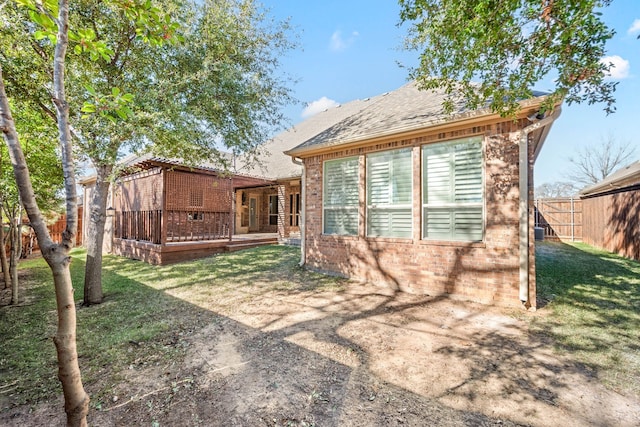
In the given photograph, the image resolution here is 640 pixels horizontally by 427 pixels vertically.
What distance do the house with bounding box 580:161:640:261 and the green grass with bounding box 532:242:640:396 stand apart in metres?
1.97

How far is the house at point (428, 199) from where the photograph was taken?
4.79m

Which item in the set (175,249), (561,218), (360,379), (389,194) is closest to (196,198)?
Result: (175,249)

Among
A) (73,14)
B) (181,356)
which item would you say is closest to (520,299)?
→ (181,356)

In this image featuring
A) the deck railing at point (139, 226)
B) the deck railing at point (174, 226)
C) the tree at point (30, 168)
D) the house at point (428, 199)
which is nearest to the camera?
the house at point (428, 199)

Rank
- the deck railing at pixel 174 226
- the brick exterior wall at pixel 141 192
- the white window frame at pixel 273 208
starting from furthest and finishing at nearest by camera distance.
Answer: the white window frame at pixel 273 208, the deck railing at pixel 174 226, the brick exterior wall at pixel 141 192

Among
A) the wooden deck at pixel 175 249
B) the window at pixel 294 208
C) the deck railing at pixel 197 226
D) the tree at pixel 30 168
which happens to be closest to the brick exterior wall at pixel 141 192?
the deck railing at pixel 197 226

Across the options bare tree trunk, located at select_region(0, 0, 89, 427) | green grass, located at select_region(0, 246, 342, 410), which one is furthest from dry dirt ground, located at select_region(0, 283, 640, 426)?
bare tree trunk, located at select_region(0, 0, 89, 427)

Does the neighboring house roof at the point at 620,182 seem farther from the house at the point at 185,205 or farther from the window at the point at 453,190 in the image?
the house at the point at 185,205

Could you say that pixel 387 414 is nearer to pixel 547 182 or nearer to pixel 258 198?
pixel 258 198

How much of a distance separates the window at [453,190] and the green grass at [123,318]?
252 centimetres

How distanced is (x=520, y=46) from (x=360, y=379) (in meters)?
4.80

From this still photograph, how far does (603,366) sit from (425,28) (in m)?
5.17

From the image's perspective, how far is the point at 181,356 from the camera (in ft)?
11.5

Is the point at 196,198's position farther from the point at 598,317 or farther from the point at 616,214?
the point at 616,214
